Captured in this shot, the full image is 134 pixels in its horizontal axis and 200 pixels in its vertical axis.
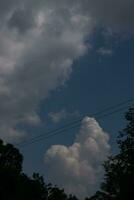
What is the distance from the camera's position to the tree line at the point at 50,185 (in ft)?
218

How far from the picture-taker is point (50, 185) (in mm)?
105938

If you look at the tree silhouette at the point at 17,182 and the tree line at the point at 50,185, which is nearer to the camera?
the tree line at the point at 50,185

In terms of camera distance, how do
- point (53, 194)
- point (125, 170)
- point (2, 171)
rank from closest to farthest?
point (125, 170)
point (2, 171)
point (53, 194)

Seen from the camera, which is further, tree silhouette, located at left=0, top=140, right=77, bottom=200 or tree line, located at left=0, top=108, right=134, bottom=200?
tree silhouette, located at left=0, top=140, right=77, bottom=200

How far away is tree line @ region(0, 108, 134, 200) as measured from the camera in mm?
66438

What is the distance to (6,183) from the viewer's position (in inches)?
3713

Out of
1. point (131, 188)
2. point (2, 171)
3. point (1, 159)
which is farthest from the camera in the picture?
point (1, 159)

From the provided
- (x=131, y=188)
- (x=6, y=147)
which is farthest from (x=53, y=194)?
(x=131, y=188)

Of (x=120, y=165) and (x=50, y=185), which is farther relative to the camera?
(x=50, y=185)

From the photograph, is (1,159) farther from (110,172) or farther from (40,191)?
(110,172)

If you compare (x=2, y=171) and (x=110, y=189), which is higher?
(x=2, y=171)

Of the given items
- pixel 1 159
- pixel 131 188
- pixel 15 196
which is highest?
pixel 1 159

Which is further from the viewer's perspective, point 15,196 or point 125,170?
point 15,196

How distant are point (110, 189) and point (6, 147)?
98.9 ft
